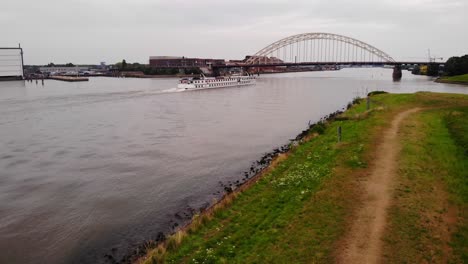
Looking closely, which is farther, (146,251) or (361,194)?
(361,194)

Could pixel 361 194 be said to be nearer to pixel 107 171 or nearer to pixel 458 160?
pixel 458 160

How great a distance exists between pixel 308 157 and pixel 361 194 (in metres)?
5.59

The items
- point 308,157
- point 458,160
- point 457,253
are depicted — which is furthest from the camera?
point 308,157

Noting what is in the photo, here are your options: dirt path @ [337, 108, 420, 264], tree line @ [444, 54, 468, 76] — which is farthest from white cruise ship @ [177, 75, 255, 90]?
dirt path @ [337, 108, 420, 264]

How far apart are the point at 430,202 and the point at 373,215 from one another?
2064 mm

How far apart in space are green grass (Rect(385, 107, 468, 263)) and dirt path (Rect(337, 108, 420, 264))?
0.82 ft

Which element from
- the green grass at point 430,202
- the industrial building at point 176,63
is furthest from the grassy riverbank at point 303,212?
the industrial building at point 176,63

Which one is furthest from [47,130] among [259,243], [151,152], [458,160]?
[458,160]

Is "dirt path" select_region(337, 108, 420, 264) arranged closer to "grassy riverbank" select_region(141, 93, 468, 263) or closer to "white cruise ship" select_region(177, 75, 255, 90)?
"grassy riverbank" select_region(141, 93, 468, 263)

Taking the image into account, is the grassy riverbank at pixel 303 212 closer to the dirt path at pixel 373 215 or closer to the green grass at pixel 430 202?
the green grass at pixel 430 202

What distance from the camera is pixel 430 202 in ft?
34.0

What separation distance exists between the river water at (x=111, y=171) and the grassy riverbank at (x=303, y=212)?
243cm

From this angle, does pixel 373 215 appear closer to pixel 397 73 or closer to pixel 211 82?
pixel 211 82

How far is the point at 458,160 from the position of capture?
14.0 metres
